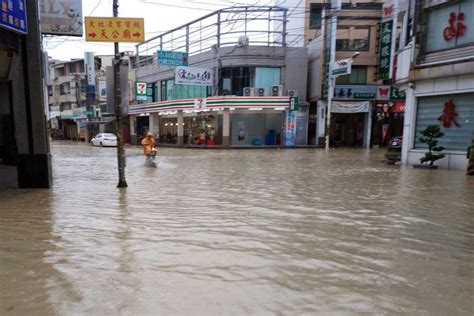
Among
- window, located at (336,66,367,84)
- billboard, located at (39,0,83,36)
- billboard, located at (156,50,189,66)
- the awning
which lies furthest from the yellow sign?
window, located at (336,66,367,84)

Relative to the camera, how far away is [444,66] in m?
14.0

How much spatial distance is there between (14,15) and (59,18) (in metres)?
6.82

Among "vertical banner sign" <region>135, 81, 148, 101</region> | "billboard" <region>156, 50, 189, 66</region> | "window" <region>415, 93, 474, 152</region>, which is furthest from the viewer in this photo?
"vertical banner sign" <region>135, 81, 148, 101</region>

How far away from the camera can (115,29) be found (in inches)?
335

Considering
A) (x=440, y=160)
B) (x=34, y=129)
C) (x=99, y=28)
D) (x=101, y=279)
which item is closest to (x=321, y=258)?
(x=101, y=279)

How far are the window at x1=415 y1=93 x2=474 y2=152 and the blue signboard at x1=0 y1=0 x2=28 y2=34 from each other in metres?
15.2

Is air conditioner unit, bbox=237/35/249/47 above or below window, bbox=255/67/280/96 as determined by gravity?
above

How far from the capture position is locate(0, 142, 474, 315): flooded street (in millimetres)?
3242

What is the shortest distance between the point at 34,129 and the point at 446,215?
31.9ft

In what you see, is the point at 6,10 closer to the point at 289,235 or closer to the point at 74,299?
the point at 74,299

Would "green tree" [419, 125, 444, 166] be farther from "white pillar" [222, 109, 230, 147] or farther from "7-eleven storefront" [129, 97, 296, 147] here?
"white pillar" [222, 109, 230, 147]

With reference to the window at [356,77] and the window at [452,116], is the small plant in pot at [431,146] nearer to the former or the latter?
the window at [452,116]

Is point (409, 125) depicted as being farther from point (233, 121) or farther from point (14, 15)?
point (233, 121)

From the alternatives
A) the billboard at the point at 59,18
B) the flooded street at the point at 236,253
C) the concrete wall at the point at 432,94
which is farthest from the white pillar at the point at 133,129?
the flooded street at the point at 236,253
